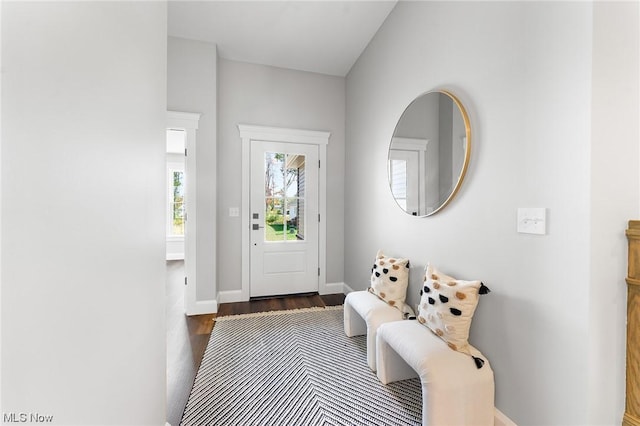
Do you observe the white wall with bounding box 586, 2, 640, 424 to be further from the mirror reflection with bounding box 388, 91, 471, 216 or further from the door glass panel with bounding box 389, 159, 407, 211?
the door glass panel with bounding box 389, 159, 407, 211

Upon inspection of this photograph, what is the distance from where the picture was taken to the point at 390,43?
2438 mm

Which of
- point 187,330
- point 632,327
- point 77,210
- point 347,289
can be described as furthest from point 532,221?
point 187,330

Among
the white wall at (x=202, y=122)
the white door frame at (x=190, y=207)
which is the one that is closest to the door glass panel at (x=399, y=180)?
the white wall at (x=202, y=122)

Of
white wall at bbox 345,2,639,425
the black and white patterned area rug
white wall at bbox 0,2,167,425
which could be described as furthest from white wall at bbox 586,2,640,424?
white wall at bbox 0,2,167,425

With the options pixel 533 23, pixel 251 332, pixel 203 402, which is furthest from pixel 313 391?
pixel 533 23

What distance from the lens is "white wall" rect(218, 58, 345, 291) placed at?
3143 millimetres

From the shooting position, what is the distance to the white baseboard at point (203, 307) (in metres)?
2.82

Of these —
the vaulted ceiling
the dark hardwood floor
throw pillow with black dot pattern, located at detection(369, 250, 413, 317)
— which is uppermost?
the vaulted ceiling

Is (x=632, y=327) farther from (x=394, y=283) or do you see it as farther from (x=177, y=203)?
(x=177, y=203)

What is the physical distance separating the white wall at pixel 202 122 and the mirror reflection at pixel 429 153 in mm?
1930

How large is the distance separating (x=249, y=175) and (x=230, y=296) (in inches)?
58.6

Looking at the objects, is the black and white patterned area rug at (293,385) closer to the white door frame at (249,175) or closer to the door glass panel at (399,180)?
the white door frame at (249,175)

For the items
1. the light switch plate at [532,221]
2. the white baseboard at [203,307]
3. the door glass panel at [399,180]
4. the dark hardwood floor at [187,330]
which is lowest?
the dark hardwood floor at [187,330]

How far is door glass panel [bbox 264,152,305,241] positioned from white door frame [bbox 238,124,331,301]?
0.21 meters
